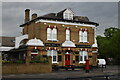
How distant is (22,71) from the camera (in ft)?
79.8

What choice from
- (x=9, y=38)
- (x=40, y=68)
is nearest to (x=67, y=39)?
(x=40, y=68)

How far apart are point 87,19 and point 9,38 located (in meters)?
27.1

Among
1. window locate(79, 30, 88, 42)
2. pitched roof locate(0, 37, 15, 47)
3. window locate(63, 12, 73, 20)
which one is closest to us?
window locate(63, 12, 73, 20)

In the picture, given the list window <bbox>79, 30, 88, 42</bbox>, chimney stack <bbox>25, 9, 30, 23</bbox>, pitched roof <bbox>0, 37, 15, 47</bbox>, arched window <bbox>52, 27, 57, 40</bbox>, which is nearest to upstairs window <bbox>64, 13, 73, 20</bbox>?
window <bbox>79, 30, 88, 42</bbox>

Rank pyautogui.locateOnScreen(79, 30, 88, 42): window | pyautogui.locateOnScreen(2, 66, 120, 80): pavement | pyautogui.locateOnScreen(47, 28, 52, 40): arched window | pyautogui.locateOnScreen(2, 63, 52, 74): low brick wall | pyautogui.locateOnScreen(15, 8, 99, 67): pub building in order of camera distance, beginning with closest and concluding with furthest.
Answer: pyautogui.locateOnScreen(2, 66, 120, 80): pavement, pyautogui.locateOnScreen(2, 63, 52, 74): low brick wall, pyautogui.locateOnScreen(15, 8, 99, 67): pub building, pyautogui.locateOnScreen(47, 28, 52, 40): arched window, pyautogui.locateOnScreen(79, 30, 88, 42): window

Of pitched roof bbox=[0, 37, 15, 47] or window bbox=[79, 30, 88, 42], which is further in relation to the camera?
pitched roof bbox=[0, 37, 15, 47]

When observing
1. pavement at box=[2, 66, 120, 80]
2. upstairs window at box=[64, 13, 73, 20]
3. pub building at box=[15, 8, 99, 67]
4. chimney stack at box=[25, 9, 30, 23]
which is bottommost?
pavement at box=[2, 66, 120, 80]

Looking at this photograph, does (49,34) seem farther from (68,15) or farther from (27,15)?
(27,15)

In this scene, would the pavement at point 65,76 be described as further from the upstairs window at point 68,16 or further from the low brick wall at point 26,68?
the upstairs window at point 68,16

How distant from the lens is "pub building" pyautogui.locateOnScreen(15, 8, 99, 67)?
30575 millimetres

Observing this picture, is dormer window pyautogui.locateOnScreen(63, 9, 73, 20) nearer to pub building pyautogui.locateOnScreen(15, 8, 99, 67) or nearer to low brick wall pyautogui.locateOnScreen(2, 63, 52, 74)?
pub building pyautogui.locateOnScreen(15, 8, 99, 67)

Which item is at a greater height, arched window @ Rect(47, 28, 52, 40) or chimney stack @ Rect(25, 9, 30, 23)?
chimney stack @ Rect(25, 9, 30, 23)

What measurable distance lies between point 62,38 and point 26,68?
30.9 ft

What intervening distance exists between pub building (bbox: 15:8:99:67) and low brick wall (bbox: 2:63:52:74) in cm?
432
